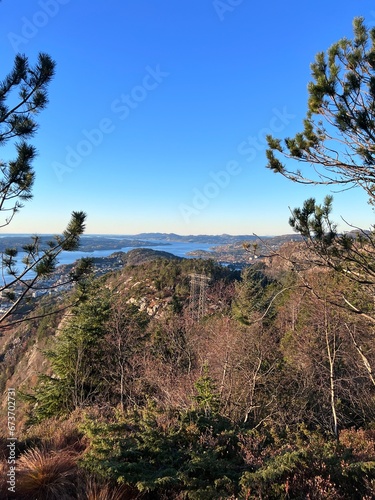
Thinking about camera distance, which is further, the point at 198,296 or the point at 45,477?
the point at 198,296

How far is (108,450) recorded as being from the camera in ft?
11.7

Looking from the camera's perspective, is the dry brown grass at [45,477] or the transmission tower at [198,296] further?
the transmission tower at [198,296]

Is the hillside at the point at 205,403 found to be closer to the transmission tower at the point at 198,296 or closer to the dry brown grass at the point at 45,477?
the dry brown grass at the point at 45,477

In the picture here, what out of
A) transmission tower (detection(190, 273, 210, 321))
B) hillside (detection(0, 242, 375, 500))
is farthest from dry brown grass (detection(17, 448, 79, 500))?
transmission tower (detection(190, 273, 210, 321))

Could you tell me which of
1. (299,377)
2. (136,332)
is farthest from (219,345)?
(136,332)

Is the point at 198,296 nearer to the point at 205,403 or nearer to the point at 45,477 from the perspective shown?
the point at 205,403

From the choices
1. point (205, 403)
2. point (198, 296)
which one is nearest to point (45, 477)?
point (205, 403)

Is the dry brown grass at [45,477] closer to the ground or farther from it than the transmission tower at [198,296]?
farther from it

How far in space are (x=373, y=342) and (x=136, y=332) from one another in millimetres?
10788

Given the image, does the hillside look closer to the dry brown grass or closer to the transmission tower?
the dry brown grass

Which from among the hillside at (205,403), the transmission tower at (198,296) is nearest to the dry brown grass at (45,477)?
the hillside at (205,403)

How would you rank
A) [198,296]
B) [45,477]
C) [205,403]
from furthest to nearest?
[198,296], [205,403], [45,477]

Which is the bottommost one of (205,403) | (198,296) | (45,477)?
(198,296)

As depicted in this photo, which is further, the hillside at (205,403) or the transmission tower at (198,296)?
the transmission tower at (198,296)
